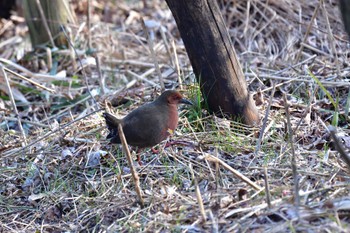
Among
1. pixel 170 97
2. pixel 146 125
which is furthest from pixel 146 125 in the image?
pixel 170 97

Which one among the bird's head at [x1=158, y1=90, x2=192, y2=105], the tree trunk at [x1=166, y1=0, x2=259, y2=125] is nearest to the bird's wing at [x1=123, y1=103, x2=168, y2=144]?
the bird's head at [x1=158, y1=90, x2=192, y2=105]

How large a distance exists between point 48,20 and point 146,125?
3.76 meters

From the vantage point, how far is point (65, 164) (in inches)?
197

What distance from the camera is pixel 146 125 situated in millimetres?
4535

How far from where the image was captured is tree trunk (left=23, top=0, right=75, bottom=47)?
7.79 meters

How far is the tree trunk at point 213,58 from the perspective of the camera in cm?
486

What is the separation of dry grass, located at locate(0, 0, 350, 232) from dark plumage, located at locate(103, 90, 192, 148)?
0.22m

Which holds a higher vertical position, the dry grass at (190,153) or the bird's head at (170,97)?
the bird's head at (170,97)

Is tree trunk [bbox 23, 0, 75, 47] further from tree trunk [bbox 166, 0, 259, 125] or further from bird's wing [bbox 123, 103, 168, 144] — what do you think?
bird's wing [bbox 123, 103, 168, 144]

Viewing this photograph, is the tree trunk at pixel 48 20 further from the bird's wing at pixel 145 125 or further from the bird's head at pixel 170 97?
the bird's wing at pixel 145 125

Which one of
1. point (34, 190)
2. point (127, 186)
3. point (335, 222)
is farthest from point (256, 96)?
point (335, 222)

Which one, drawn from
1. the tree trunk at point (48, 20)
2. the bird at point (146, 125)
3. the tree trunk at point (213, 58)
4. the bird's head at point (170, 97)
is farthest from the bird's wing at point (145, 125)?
the tree trunk at point (48, 20)

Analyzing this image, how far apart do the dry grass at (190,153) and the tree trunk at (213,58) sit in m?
0.13

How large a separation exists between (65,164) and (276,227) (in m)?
2.06
